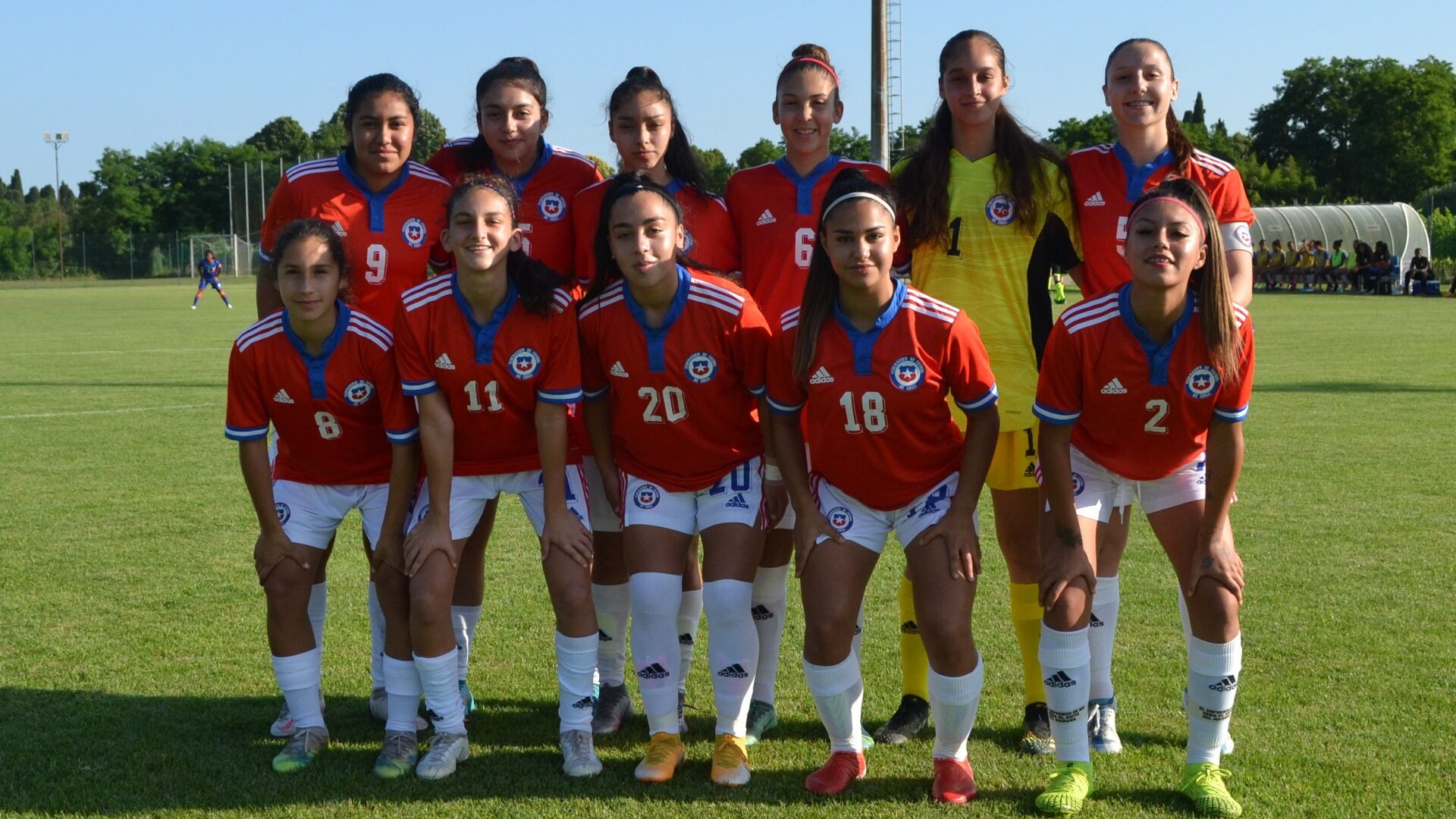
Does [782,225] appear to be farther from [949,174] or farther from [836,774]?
[836,774]

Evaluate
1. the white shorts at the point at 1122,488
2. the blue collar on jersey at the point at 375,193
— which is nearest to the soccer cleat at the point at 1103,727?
the white shorts at the point at 1122,488

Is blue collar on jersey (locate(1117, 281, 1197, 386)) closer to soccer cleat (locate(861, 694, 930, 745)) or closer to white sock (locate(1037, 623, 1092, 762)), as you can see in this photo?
white sock (locate(1037, 623, 1092, 762))

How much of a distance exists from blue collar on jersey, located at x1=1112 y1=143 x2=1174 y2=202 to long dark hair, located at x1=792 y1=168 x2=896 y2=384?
0.87m

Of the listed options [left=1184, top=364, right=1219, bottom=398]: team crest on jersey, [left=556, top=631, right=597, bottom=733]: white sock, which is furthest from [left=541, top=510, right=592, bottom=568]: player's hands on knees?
[left=1184, top=364, right=1219, bottom=398]: team crest on jersey

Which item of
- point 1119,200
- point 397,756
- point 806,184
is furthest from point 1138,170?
point 397,756

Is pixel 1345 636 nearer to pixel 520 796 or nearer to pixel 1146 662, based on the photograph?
pixel 1146 662

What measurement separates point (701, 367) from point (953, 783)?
4.76 feet

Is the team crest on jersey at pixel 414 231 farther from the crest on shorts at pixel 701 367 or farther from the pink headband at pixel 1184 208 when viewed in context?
the pink headband at pixel 1184 208

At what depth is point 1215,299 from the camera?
137 inches

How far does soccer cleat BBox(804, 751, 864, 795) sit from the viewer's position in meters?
3.66

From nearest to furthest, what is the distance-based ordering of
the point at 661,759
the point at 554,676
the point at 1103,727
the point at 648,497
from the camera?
the point at 661,759
the point at 648,497
the point at 1103,727
the point at 554,676

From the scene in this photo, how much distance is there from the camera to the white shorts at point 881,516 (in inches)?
145

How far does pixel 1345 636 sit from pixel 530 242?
3.55 meters

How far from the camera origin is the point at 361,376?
13.0ft
